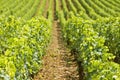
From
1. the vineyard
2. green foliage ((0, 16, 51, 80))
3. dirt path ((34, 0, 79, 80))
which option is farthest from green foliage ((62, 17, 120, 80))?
green foliage ((0, 16, 51, 80))

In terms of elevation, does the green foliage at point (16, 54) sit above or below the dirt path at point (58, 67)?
above

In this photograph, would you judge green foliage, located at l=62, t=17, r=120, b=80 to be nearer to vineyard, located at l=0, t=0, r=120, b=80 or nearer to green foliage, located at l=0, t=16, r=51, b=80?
A: vineyard, located at l=0, t=0, r=120, b=80

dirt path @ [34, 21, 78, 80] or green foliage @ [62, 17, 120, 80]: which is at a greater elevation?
green foliage @ [62, 17, 120, 80]

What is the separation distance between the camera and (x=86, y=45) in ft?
39.3

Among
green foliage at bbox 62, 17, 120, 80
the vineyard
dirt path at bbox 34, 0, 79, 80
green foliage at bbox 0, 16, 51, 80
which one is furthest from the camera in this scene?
dirt path at bbox 34, 0, 79, 80

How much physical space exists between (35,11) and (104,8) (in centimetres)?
1140

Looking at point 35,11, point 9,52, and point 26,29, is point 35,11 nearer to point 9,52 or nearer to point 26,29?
point 26,29

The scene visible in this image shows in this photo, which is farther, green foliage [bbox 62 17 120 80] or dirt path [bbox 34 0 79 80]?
dirt path [bbox 34 0 79 80]

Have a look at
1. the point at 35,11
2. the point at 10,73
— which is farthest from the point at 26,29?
the point at 35,11

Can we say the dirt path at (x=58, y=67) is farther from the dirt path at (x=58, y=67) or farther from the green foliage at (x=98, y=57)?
the green foliage at (x=98, y=57)

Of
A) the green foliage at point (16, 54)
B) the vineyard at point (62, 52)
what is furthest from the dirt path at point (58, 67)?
the green foliage at point (16, 54)

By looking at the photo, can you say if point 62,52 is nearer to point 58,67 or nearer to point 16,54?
point 58,67

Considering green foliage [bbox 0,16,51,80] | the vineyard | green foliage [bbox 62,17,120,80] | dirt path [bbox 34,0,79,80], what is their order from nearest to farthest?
green foliage [bbox 62,17,120,80]
green foliage [bbox 0,16,51,80]
the vineyard
dirt path [bbox 34,0,79,80]

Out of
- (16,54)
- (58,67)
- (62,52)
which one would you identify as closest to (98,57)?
(16,54)
